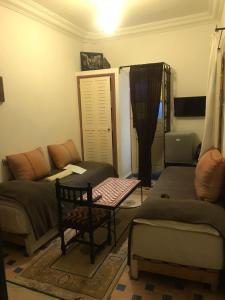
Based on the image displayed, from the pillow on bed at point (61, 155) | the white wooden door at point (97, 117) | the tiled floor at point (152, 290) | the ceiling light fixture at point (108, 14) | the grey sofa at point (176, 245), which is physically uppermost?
the ceiling light fixture at point (108, 14)

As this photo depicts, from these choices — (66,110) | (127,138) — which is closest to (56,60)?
(66,110)

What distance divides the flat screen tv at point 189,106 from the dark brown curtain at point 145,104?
1.98 feet

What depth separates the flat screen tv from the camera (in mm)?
4098

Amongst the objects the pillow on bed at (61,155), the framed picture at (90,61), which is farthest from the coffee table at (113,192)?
the framed picture at (90,61)

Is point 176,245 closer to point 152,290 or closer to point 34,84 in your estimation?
point 152,290

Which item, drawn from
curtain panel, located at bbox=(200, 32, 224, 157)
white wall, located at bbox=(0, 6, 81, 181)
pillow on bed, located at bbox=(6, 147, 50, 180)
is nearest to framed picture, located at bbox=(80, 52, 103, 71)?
white wall, located at bbox=(0, 6, 81, 181)

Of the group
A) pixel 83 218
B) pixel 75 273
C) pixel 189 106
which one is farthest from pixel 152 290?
pixel 189 106

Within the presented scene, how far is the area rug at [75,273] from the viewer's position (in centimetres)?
186

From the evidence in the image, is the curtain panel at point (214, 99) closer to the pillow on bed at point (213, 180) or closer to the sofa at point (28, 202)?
the pillow on bed at point (213, 180)

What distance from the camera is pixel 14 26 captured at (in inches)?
118

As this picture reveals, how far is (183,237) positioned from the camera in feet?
5.86

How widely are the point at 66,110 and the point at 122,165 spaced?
1401 millimetres

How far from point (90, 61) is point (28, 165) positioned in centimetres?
235

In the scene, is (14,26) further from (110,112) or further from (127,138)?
(127,138)
